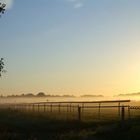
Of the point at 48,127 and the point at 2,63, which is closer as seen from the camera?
the point at 2,63

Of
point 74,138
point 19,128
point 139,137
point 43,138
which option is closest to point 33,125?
point 19,128

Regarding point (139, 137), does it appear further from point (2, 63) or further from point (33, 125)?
point (33, 125)

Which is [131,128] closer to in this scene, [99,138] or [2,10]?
[99,138]

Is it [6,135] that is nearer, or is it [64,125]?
[6,135]

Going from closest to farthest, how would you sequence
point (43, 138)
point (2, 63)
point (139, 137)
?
point (139, 137)
point (2, 63)
point (43, 138)

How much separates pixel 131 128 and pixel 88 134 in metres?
2.57

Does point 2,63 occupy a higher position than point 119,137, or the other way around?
point 2,63

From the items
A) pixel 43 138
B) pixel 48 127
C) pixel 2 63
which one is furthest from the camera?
pixel 48 127

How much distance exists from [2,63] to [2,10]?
2840mm

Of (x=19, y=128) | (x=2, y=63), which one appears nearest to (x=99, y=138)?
(x=2, y=63)

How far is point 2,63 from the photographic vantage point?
89.5 feet

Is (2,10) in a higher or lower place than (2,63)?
higher

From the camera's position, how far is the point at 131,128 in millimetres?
27734

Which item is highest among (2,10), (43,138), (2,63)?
(2,10)
